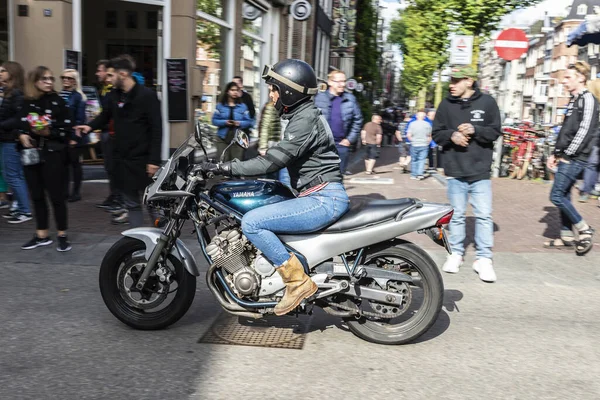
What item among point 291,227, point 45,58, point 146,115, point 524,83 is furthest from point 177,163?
point 524,83

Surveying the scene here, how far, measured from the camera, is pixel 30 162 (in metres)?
6.11

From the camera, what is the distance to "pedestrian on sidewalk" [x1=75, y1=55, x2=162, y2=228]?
6184 mm

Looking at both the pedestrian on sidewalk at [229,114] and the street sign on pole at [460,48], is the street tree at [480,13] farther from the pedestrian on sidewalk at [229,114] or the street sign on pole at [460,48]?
the pedestrian on sidewalk at [229,114]

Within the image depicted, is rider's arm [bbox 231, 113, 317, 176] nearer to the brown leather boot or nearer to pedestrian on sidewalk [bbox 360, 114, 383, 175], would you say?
the brown leather boot

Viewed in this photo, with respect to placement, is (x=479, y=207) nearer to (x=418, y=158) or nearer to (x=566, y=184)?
(x=566, y=184)

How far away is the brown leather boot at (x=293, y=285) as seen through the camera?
13.0 feet

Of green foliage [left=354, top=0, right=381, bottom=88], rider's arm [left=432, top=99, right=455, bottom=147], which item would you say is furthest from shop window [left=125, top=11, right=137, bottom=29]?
green foliage [left=354, top=0, right=381, bottom=88]

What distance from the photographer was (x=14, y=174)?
7707 mm

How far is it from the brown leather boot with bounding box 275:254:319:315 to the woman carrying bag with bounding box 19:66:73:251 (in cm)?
321

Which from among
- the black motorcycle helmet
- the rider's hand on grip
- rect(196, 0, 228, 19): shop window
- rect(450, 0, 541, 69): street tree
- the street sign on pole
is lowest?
the rider's hand on grip

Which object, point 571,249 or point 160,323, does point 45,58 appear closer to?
point 160,323

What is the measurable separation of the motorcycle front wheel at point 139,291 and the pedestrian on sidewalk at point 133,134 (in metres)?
1.92

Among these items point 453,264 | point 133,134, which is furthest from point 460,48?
point 133,134

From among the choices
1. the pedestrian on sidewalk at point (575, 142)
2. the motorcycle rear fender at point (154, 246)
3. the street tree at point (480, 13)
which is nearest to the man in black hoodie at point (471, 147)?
the pedestrian on sidewalk at point (575, 142)
